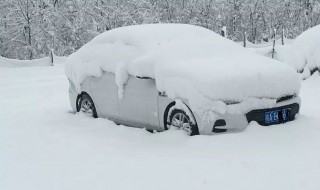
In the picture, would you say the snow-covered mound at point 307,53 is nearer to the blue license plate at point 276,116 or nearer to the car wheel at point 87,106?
the blue license plate at point 276,116

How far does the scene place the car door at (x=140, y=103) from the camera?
671cm

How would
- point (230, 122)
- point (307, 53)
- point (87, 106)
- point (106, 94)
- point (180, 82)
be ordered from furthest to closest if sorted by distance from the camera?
point (307, 53), point (87, 106), point (106, 94), point (180, 82), point (230, 122)

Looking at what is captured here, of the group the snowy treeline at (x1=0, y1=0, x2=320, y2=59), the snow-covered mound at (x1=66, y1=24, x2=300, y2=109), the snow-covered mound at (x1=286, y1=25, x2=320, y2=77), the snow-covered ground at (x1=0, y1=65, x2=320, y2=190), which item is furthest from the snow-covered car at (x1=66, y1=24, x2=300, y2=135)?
the snowy treeline at (x1=0, y1=0, x2=320, y2=59)

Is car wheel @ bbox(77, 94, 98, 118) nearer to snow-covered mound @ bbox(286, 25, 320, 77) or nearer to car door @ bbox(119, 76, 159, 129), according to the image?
car door @ bbox(119, 76, 159, 129)

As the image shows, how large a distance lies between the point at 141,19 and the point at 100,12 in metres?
2.89

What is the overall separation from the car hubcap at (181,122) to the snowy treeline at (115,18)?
23.6m

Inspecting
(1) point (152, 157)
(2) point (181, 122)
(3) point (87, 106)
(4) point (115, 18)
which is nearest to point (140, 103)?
(2) point (181, 122)

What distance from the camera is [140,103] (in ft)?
22.7

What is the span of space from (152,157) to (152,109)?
1246 mm

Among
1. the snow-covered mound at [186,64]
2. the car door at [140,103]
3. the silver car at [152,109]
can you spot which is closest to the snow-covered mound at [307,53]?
the snow-covered mound at [186,64]

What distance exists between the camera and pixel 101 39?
8.14m

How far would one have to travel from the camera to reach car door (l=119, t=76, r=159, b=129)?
671 centimetres

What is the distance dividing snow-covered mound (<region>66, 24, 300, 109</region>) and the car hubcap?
28 cm

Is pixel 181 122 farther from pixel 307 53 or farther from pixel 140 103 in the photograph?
pixel 307 53
